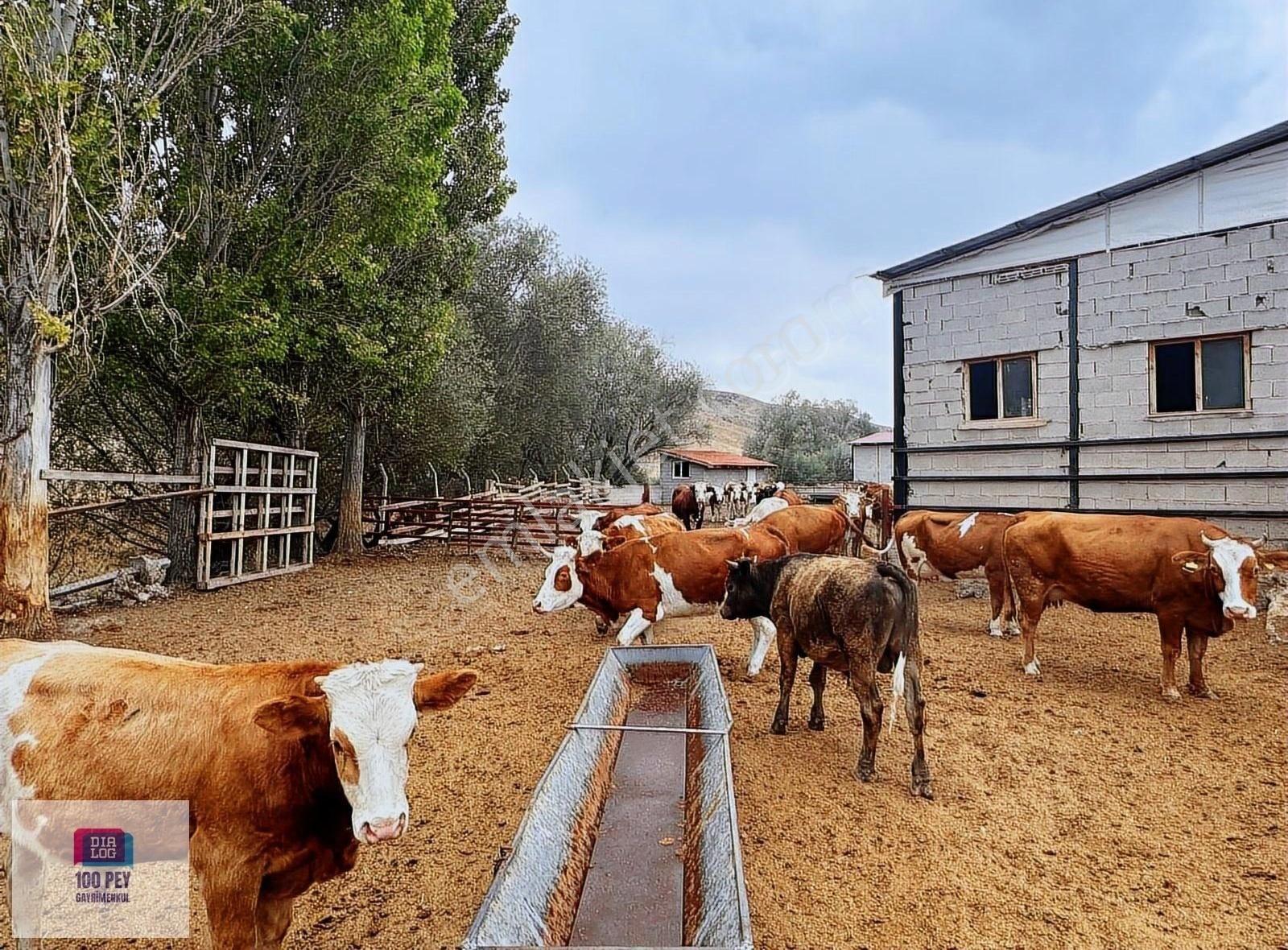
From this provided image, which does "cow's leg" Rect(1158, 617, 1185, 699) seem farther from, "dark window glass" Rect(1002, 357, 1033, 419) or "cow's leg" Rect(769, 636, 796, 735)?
"dark window glass" Rect(1002, 357, 1033, 419)

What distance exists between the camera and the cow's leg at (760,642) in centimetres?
644

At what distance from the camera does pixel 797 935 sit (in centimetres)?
279

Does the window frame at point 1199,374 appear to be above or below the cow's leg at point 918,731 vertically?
above

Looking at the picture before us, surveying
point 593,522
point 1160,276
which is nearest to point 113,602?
point 593,522

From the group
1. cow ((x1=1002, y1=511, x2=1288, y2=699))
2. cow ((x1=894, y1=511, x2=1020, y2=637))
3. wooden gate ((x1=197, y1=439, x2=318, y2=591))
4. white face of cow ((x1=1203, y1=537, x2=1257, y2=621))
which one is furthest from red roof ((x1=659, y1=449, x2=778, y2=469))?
white face of cow ((x1=1203, y1=537, x2=1257, y2=621))

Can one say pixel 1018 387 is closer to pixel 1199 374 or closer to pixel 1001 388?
pixel 1001 388

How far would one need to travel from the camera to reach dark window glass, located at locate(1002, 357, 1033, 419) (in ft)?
34.3

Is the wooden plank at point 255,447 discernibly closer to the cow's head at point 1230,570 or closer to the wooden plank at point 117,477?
the wooden plank at point 117,477

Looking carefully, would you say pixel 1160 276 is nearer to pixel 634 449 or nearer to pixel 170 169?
pixel 170 169

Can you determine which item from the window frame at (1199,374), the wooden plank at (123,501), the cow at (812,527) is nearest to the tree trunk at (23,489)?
the wooden plank at (123,501)

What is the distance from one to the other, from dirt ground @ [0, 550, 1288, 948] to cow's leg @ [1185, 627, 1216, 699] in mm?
133

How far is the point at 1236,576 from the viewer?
17.3 ft

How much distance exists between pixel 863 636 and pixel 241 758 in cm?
334

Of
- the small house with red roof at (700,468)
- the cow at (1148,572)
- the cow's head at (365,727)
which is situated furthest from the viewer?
the small house with red roof at (700,468)
